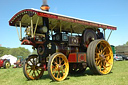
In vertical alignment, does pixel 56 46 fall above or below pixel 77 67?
above

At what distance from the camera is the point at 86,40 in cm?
928

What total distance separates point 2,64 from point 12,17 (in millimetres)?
14700

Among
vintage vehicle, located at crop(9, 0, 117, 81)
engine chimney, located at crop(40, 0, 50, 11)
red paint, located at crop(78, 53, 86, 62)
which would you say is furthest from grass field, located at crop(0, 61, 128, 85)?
engine chimney, located at crop(40, 0, 50, 11)

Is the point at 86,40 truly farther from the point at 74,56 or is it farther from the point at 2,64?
the point at 2,64

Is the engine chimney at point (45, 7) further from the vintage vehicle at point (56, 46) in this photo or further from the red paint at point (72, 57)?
the red paint at point (72, 57)

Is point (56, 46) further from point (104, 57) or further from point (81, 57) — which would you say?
point (104, 57)

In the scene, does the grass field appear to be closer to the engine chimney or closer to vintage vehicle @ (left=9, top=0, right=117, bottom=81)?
vintage vehicle @ (left=9, top=0, right=117, bottom=81)

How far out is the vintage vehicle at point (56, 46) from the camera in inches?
290

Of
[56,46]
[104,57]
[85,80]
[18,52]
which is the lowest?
[18,52]

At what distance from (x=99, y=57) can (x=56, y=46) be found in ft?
7.94

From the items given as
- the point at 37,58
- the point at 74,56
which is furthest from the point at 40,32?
the point at 74,56

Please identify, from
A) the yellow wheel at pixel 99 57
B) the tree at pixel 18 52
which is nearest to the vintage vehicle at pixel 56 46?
the yellow wheel at pixel 99 57

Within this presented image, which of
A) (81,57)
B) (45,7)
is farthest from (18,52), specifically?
(81,57)

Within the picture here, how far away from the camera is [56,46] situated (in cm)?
819
